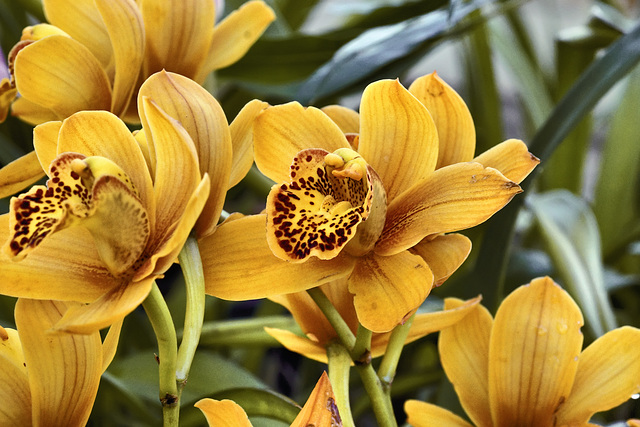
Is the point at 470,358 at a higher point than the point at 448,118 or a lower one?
lower

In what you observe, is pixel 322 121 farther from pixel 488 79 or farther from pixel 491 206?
pixel 488 79

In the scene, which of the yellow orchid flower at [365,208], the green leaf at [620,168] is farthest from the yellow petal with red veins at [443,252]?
the green leaf at [620,168]

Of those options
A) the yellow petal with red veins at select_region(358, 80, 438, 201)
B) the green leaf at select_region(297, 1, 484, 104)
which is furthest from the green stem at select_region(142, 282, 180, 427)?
the green leaf at select_region(297, 1, 484, 104)

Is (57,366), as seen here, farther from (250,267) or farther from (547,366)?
(547,366)

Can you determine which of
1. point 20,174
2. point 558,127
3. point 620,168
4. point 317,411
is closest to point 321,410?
point 317,411

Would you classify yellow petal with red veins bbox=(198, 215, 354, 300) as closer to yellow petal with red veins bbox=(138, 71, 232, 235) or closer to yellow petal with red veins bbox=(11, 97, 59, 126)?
yellow petal with red veins bbox=(138, 71, 232, 235)

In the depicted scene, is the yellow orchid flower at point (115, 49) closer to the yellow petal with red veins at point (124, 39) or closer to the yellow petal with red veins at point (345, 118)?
the yellow petal with red veins at point (124, 39)
